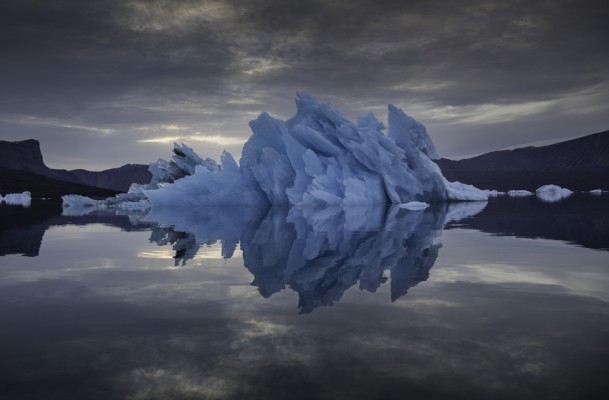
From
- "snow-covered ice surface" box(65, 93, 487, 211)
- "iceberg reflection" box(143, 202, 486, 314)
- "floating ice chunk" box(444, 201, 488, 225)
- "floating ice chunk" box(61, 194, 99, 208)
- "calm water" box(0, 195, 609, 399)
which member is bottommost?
"calm water" box(0, 195, 609, 399)

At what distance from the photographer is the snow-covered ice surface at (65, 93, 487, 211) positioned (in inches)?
1116

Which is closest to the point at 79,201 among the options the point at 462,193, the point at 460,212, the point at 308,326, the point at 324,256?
the point at 462,193

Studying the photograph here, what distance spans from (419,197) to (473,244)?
2361 cm

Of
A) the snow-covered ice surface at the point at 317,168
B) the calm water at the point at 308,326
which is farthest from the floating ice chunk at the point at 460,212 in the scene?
the calm water at the point at 308,326

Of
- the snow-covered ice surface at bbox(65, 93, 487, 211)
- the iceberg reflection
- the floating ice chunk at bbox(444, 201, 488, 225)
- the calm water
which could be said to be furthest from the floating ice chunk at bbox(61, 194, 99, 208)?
the calm water

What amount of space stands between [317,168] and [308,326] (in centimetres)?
2497

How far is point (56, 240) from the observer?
11664mm

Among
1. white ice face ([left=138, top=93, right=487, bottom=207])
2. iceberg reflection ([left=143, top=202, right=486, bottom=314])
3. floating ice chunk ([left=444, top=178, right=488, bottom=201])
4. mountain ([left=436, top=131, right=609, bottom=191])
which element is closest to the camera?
iceberg reflection ([left=143, top=202, right=486, bottom=314])

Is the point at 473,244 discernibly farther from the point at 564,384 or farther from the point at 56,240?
the point at 56,240

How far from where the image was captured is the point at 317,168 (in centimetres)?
2867

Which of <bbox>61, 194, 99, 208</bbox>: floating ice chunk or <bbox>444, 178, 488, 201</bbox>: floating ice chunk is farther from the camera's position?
<bbox>61, 194, 99, 208</bbox>: floating ice chunk

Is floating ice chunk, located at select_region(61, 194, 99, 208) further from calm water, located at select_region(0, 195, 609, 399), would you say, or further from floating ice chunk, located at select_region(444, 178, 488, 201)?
calm water, located at select_region(0, 195, 609, 399)

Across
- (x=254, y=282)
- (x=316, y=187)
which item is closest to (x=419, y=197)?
(x=316, y=187)

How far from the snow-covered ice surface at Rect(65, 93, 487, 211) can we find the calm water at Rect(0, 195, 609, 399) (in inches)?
788
